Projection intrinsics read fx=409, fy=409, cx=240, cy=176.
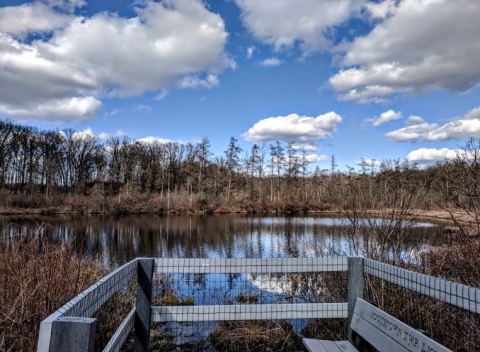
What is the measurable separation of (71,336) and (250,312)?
2.36 m

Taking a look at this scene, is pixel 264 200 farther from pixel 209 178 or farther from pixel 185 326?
pixel 185 326

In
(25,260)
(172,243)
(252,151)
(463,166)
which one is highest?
(252,151)

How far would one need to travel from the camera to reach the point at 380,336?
292cm

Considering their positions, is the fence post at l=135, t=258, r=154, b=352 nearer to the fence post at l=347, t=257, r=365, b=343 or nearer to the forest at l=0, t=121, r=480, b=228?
the fence post at l=347, t=257, r=365, b=343

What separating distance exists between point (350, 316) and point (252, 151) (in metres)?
71.8

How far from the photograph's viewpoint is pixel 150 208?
55750 millimetres

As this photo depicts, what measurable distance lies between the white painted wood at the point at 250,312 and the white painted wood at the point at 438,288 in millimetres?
624

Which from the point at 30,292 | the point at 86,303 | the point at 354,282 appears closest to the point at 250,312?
the point at 354,282

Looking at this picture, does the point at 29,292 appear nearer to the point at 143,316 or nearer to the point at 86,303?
the point at 143,316

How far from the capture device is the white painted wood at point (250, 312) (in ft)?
11.7

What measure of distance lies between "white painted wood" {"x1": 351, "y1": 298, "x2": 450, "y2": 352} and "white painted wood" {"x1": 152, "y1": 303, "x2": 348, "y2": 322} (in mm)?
288

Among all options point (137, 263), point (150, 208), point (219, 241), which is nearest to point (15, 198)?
point (150, 208)

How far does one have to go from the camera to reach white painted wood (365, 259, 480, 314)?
216cm

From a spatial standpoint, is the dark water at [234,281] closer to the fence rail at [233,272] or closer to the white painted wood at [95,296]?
the fence rail at [233,272]
